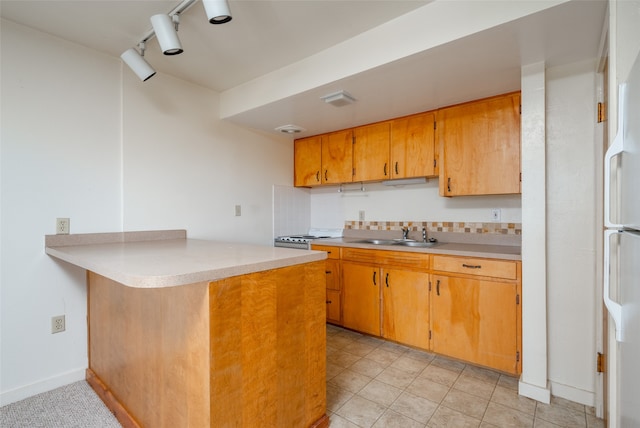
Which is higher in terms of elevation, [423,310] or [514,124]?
[514,124]

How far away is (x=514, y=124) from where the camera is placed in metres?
2.20

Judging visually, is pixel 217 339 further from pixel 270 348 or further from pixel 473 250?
pixel 473 250

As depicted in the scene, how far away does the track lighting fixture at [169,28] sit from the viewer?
1385 mm

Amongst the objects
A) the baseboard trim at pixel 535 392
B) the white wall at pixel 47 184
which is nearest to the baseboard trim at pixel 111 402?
the white wall at pixel 47 184

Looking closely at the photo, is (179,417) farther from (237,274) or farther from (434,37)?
(434,37)

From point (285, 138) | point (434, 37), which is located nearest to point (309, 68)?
point (434, 37)

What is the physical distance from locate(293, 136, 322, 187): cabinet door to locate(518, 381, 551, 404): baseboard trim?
2488mm

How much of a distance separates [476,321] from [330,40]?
217cm

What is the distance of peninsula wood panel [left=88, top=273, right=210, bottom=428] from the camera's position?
110 cm

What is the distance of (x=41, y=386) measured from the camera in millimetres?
1929

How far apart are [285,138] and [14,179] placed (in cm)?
238

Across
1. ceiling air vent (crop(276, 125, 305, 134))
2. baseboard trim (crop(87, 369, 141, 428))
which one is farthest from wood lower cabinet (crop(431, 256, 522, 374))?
baseboard trim (crop(87, 369, 141, 428))

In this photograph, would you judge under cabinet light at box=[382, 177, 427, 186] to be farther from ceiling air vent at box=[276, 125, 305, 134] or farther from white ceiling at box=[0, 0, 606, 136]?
ceiling air vent at box=[276, 125, 305, 134]

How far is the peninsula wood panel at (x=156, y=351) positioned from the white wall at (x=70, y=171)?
0.35 metres
